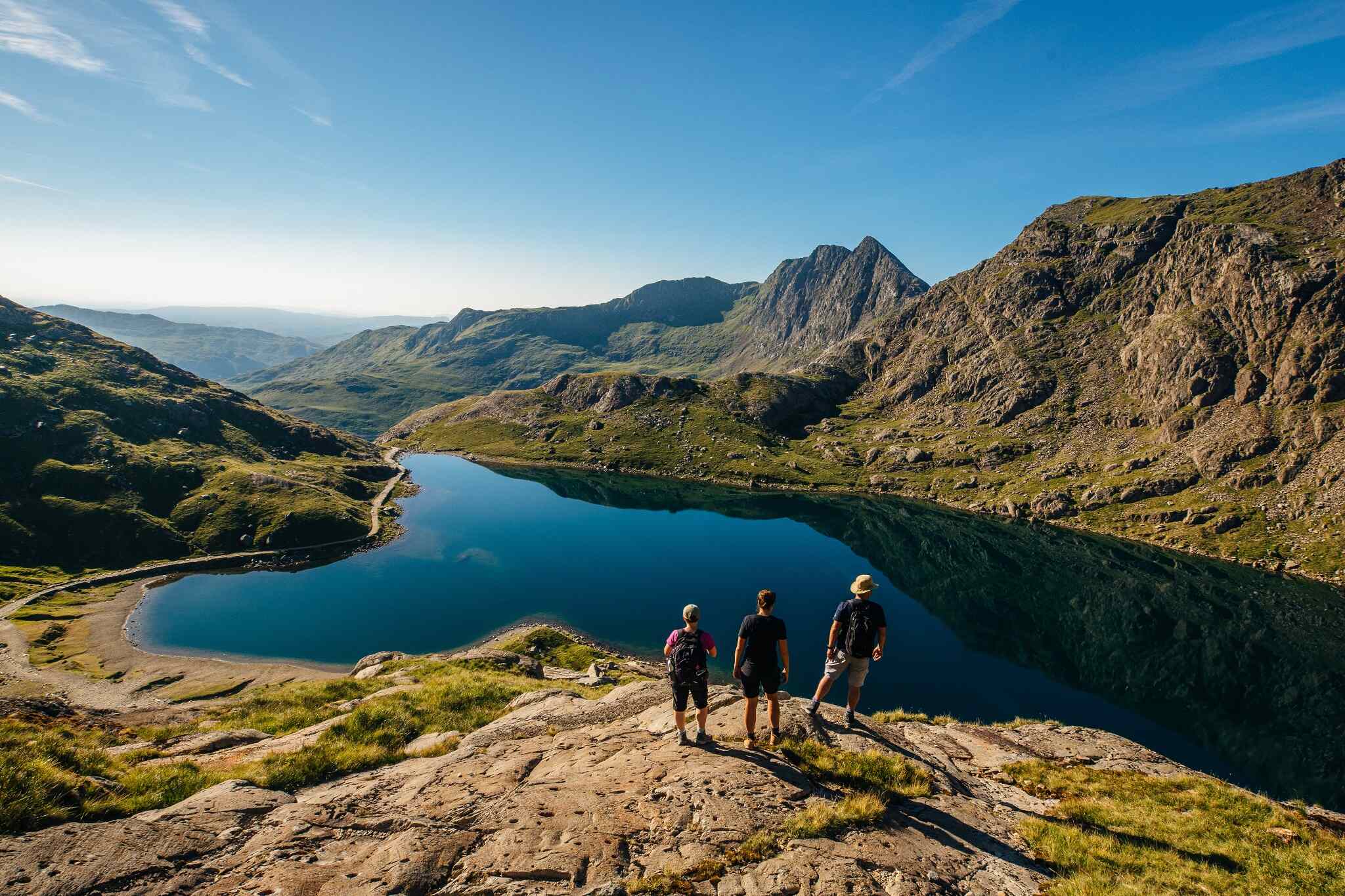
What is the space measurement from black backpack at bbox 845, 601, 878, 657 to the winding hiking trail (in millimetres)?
60122

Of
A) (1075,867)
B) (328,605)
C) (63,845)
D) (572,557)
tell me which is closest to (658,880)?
(1075,867)

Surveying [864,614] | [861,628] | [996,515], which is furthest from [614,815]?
[996,515]

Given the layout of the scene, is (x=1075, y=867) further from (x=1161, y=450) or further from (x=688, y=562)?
(x=1161, y=450)

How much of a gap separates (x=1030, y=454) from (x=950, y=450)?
2482 centimetres

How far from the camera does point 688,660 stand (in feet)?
48.6

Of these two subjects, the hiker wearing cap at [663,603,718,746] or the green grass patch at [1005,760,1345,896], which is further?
the hiker wearing cap at [663,603,718,746]

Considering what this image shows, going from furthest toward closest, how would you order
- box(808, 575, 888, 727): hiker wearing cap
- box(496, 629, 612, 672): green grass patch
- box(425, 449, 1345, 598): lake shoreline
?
box(425, 449, 1345, 598): lake shoreline → box(496, 629, 612, 672): green grass patch → box(808, 575, 888, 727): hiker wearing cap

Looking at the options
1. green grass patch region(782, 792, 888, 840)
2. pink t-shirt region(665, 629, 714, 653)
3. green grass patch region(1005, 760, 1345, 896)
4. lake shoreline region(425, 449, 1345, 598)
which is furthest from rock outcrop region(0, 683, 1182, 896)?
lake shoreline region(425, 449, 1345, 598)

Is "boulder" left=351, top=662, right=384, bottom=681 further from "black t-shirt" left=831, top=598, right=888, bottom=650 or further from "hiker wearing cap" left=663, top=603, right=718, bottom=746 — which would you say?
"black t-shirt" left=831, top=598, right=888, bottom=650

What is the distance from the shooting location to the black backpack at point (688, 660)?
14.8 metres

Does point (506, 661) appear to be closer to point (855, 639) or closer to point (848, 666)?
point (848, 666)

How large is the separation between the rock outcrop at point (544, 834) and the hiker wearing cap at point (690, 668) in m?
1.00

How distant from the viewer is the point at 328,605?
87625 millimetres

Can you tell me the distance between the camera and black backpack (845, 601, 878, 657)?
55.3 feet
